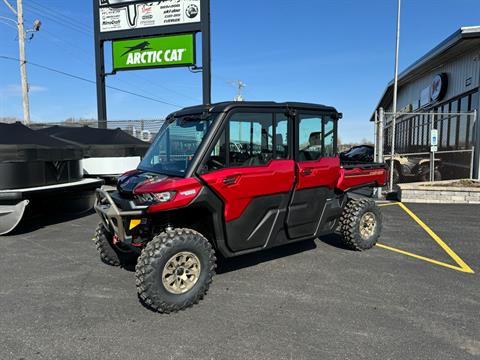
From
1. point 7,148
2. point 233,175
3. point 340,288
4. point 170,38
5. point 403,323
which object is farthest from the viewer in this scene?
point 170,38

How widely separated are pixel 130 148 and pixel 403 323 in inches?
332

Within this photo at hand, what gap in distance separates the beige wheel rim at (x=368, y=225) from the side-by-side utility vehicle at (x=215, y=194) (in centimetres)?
83

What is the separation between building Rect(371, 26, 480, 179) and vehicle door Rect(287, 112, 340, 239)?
6537 millimetres

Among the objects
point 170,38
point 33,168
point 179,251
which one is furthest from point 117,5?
point 179,251

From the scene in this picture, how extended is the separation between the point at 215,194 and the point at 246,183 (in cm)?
38

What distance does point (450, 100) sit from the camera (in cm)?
1522

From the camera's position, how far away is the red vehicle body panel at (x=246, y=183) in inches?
147

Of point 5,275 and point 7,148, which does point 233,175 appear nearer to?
point 5,275

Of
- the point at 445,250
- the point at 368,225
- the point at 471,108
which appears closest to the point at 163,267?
the point at 368,225

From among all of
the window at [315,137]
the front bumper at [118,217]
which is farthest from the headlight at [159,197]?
the window at [315,137]

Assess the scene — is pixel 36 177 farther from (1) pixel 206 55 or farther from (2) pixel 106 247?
(1) pixel 206 55

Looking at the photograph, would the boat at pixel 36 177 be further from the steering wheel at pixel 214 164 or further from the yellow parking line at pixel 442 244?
the yellow parking line at pixel 442 244

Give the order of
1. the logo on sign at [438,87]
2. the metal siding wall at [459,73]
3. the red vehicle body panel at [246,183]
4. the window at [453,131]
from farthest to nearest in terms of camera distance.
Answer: the logo on sign at [438,87] < the window at [453,131] < the metal siding wall at [459,73] < the red vehicle body panel at [246,183]

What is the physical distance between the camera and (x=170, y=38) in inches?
514
